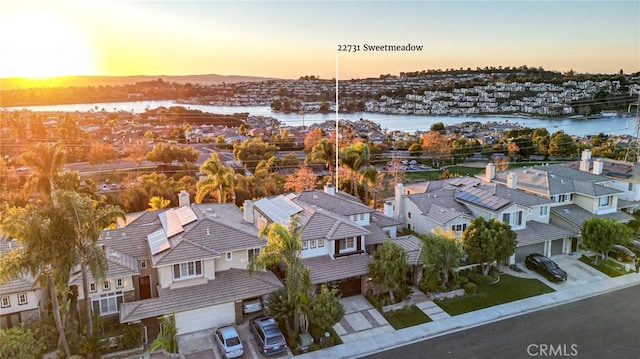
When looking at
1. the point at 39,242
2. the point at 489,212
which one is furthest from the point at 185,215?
the point at 489,212

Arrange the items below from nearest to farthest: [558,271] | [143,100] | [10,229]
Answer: [10,229], [558,271], [143,100]

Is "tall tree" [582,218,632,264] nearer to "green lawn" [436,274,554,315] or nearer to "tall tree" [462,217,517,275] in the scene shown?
"green lawn" [436,274,554,315]

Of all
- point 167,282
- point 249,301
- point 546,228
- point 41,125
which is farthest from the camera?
point 41,125

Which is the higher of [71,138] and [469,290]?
[71,138]

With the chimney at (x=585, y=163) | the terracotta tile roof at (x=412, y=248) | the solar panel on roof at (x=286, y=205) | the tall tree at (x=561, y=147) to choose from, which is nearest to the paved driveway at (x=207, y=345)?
the solar panel on roof at (x=286, y=205)

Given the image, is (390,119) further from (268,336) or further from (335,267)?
(268,336)

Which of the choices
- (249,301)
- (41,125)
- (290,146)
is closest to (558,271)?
(249,301)

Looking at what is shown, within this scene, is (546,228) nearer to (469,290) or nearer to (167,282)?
(469,290)
